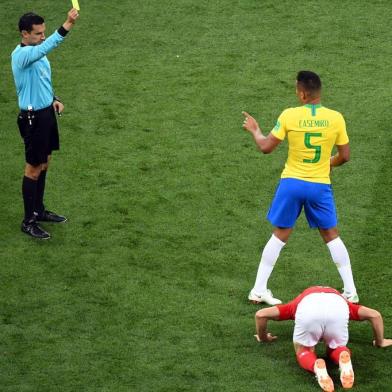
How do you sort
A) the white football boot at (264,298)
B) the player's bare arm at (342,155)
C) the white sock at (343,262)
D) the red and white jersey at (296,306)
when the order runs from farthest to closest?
the white football boot at (264,298)
the white sock at (343,262)
the player's bare arm at (342,155)
the red and white jersey at (296,306)

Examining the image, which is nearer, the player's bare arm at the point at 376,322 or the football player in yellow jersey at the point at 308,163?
the player's bare arm at the point at 376,322

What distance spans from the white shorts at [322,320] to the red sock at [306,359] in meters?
0.06

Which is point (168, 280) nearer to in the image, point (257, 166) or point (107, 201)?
point (107, 201)

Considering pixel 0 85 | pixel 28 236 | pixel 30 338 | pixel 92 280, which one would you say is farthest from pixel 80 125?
pixel 30 338

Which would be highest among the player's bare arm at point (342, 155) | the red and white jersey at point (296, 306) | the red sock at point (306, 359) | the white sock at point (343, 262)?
the player's bare arm at point (342, 155)

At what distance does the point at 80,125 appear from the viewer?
12.3 meters

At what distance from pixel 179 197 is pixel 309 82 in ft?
9.13

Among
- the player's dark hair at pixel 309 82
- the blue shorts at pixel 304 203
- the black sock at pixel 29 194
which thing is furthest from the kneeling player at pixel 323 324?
the black sock at pixel 29 194

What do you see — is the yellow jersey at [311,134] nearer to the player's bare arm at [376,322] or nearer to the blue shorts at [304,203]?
the blue shorts at [304,203]

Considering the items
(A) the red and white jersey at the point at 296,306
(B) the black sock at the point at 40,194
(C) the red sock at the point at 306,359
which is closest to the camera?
(C) the red sock at the point at 306,359

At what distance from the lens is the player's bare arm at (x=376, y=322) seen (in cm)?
807

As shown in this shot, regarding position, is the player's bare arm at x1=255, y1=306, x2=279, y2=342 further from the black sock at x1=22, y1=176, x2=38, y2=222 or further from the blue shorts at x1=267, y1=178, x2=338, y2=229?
the black sock at x1=22, y1=176, x2=38, y2=222

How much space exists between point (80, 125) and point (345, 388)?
566 cm

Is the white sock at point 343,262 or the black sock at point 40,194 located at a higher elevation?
the black sock at point 40,194
